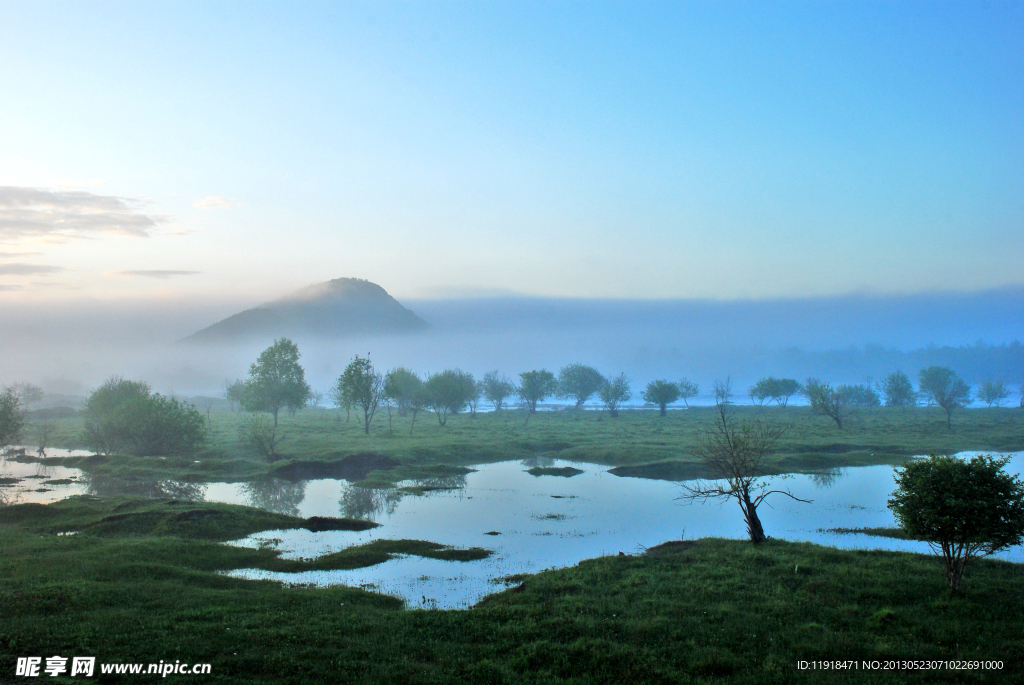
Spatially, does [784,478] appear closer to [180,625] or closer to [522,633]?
[522,633]

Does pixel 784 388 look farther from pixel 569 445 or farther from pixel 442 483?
pixel 442 483

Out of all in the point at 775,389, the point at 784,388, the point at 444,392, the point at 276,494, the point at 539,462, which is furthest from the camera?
the point at 784,388

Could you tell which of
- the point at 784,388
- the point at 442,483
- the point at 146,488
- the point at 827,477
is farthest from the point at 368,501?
the point at 784,388

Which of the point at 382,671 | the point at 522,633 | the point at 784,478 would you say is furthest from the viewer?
the point at 784,478

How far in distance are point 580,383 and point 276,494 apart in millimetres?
123129

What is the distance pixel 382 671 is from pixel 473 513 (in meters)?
29.9

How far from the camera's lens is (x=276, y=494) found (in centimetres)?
5469

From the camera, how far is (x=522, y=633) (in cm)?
2020

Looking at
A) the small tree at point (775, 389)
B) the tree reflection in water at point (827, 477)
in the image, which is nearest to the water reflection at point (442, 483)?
the tree reflection in water at point (827, 477)

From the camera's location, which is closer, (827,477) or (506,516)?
(506,516)

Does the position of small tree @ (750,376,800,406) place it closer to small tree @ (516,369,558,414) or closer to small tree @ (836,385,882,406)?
small tree @ (836,385,882,406)

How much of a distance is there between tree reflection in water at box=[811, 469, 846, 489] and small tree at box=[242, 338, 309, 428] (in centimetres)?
7985

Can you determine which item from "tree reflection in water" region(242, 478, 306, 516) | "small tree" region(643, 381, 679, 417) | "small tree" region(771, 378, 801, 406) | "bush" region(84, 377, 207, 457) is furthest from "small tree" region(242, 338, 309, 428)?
"small tree" region(771, 378, 801, 406)

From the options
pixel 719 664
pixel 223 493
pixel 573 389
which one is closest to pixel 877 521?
pixel 719 664
